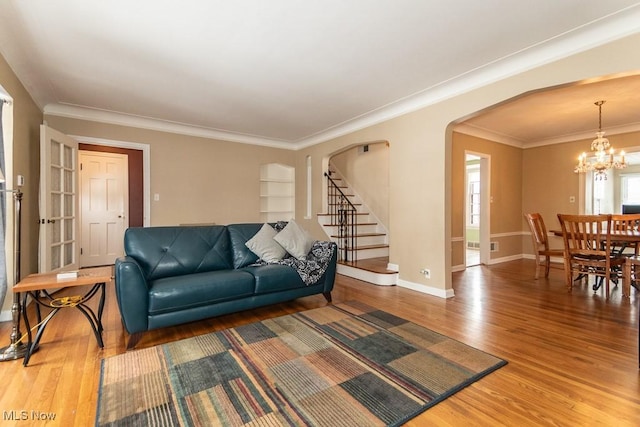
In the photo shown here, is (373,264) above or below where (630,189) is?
below

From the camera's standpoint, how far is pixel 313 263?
337 cm

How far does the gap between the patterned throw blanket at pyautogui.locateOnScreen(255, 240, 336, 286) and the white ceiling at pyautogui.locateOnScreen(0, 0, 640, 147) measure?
6.47 feet

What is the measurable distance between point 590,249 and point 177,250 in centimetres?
494

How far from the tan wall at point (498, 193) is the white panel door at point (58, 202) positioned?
589 cm

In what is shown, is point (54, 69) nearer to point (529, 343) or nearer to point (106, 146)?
point (106, 146)

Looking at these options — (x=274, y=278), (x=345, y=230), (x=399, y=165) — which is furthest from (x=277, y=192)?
(x=274, y=278)

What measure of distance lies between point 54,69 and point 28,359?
289 centimetres

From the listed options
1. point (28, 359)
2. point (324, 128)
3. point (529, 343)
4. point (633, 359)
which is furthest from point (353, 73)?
point (28, 359)

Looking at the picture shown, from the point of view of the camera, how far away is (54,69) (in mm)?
3135

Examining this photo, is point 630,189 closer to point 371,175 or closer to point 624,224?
point 624,224

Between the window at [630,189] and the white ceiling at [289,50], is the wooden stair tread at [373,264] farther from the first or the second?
the window at [630,189]

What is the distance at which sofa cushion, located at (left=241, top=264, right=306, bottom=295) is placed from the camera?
295 cm

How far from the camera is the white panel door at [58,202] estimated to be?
353 centimetres

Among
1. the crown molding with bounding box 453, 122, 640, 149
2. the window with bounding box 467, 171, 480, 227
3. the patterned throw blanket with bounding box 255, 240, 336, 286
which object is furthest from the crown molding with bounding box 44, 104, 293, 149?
the window with bounding box 467, 171, 480, 227
